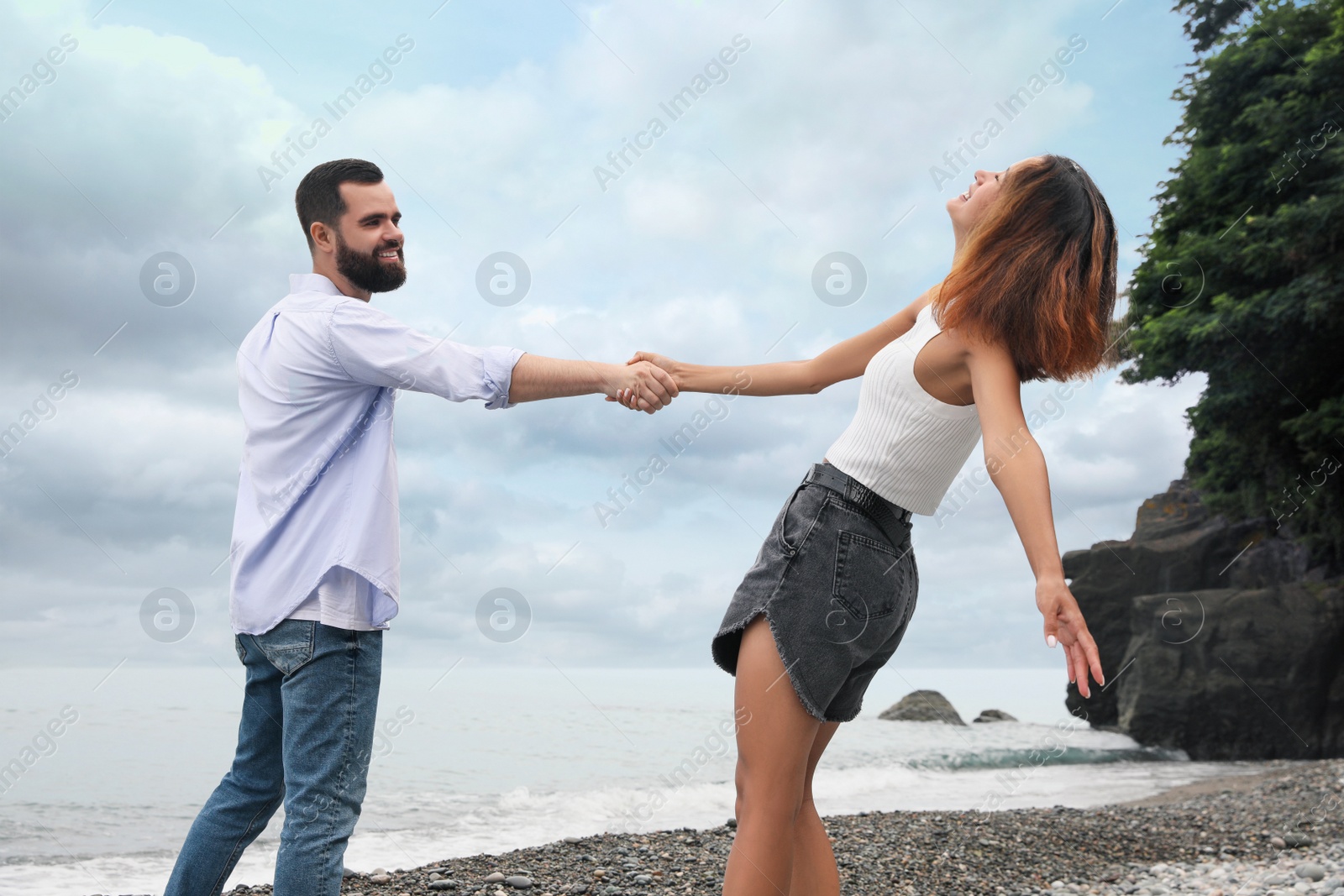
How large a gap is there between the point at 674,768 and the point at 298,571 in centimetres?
835

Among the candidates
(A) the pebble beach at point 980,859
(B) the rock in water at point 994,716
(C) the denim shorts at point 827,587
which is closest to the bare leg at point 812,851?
(C) the denim shorts at point 827,587

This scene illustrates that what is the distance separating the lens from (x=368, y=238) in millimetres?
2893

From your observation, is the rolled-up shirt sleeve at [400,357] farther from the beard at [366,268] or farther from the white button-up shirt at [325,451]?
the beard at [366,268]

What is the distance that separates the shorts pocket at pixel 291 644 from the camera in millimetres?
2479

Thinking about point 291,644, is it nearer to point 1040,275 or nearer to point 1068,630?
point 1068,630

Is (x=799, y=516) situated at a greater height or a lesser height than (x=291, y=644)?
greater

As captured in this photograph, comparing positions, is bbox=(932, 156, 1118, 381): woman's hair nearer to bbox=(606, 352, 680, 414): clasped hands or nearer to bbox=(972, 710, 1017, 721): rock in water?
bbox=(606, 352, 680, 414): clasped hands

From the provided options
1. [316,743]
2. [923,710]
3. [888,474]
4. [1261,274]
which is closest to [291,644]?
[316,743]

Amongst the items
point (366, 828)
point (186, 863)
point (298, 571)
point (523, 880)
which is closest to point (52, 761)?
point (366, 828)

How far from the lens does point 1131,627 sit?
53.3 ft

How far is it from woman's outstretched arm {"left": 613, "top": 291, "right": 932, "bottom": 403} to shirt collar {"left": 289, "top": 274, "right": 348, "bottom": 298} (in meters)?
1.36

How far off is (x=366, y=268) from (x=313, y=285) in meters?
0.16

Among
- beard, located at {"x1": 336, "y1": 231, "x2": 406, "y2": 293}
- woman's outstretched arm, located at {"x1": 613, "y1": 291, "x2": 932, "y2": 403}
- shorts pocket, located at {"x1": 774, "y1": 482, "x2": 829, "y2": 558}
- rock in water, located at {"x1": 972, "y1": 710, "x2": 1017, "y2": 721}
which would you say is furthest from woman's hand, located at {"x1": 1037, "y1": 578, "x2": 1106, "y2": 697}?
rock in water, located at {"x1": 972, "y1": 710, "x2": 1017, "y2": 721}

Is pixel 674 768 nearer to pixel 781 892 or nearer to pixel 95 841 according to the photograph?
pixel 95 841
